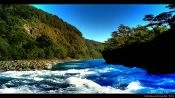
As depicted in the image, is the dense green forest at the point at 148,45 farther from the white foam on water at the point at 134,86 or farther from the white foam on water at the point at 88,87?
the white foam on water at the point at 88,87

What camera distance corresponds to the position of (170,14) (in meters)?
5.96

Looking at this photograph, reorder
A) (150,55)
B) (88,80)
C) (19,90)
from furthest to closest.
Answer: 1. (150,55)
2. (88,80)
3. (19,90)

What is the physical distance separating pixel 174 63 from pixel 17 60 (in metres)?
2.59

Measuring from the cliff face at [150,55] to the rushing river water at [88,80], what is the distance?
0.15 m

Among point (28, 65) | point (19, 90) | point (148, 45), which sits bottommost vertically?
point (19, 90)

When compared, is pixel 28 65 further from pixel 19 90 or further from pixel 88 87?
pixel 88 87

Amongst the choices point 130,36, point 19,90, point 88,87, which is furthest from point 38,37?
point 130,36

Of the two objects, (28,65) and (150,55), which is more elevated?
(150,55)

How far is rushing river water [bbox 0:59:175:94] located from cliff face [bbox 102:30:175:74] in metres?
0.15

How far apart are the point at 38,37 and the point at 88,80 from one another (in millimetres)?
1223

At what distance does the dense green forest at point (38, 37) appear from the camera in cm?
605

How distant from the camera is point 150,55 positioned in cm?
627

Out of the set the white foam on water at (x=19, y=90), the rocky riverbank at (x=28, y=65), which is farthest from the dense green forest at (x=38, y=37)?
the white foam on water at (x=19, y=90)

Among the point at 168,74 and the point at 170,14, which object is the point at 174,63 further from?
the point at 170,14
